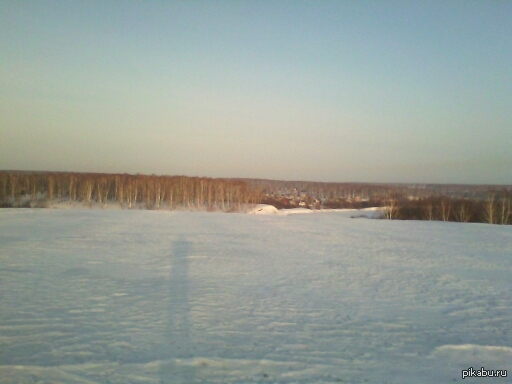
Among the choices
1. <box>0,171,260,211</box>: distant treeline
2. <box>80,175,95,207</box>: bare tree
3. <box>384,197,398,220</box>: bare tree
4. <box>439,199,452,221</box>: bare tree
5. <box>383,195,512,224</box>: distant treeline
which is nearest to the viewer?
<box>383,195,512,224</box>: distant treeline

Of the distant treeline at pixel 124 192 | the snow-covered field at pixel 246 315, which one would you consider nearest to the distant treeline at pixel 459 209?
the distant treeline at pixel 124 192

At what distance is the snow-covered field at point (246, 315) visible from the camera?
15.7 ft

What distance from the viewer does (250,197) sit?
215 ft

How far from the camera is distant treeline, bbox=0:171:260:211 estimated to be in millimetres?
52281

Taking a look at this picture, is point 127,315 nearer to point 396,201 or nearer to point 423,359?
point 423,359

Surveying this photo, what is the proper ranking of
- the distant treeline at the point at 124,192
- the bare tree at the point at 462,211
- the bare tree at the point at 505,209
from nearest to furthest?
the bare tree at the point at 505,209
the bare tree at the point at 462,211
the distant treeline at the point at 124,192

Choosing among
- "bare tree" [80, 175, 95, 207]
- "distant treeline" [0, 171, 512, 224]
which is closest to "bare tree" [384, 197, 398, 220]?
"distant treeline" [0, 171, 512, 224]

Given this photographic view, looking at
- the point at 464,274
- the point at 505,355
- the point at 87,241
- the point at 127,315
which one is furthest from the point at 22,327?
the point at 464,274

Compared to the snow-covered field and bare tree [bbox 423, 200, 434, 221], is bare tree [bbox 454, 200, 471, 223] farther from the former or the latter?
the snow-covered field

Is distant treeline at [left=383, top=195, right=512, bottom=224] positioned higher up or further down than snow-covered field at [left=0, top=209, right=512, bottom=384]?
higher up

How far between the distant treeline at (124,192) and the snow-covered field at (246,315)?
1684 inches

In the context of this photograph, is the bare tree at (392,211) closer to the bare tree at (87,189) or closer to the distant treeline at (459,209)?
the distant treeline at (459,209)

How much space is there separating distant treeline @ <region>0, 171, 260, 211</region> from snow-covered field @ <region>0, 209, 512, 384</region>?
42.8 m

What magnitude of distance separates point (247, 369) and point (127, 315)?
2873mm
